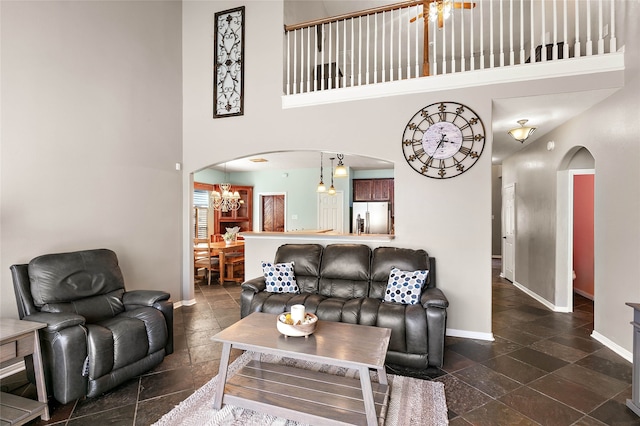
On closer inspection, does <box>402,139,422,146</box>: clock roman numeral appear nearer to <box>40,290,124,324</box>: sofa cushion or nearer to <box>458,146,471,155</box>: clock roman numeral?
<box>458,146,471,155</box>: clock roman numeral

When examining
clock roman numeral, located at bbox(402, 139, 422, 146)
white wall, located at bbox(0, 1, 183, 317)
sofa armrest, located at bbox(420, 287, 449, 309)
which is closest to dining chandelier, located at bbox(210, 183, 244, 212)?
white wall, located at bbox(0, 1, 183, 317)

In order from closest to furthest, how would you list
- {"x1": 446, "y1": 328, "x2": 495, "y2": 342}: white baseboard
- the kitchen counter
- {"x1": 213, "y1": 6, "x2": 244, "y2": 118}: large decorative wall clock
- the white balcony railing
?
the white balcony railing < {"x1": 446, "y1": 328, "x2": 495, "y2": 342}: white baseboard < the kitchen counter < {"x1": 213, "y1": 6, "x2": 244, "y2": 118}: large decorative wall clock

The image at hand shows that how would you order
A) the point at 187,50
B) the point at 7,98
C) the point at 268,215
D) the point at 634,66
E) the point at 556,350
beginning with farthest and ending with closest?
Answer: 1. the point at 268,215
2. the point at 187,50
3. the point at 556,350
4. the point at 634,66
5. the point at 7,98

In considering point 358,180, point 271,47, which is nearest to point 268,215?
point 358,180

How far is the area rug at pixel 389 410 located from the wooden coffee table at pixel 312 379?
8cm

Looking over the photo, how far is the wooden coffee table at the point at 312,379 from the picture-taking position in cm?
186

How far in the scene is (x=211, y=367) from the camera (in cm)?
279

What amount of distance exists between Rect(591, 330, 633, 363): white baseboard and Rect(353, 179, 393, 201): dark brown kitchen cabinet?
216 inches

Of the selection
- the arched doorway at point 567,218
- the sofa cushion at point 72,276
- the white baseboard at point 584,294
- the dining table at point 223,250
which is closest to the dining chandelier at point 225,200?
the dining table at point 223,250

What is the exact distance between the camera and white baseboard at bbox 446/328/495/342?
3.41m

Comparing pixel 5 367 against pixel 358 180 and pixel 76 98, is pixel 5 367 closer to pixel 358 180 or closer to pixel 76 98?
pixel 76 98

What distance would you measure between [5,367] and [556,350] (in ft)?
16.4

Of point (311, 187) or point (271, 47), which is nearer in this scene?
point (271, 47)

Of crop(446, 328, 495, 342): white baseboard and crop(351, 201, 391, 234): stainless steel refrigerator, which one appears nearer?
crop(446, 328, 495, 342): white baseboard
